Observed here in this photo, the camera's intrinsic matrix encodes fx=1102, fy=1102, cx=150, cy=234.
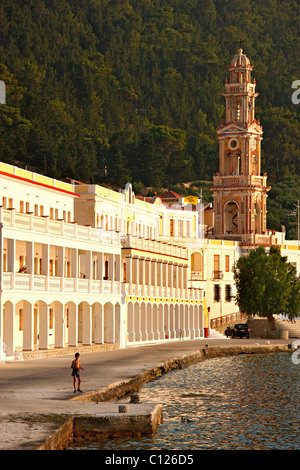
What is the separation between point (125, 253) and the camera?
7919 cm

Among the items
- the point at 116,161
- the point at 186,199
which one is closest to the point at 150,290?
the point at 186,199

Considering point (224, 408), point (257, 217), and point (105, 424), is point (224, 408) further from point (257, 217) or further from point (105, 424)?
point (257, 217)

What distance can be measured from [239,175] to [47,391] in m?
88.1

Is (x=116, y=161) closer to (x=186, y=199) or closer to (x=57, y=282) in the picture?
(x=186, y=199)

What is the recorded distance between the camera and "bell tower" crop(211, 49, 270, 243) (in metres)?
124

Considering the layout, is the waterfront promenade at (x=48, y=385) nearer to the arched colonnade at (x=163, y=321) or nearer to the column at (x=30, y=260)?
the column at (x=30, y=260)

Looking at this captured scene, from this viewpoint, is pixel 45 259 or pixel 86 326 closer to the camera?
pixel 45 259

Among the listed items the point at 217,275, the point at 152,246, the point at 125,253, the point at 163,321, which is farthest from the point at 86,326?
the point at 217,275

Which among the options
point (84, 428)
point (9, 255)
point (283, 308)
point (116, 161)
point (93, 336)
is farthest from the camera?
point (116, 161)

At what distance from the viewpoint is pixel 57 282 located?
61438mm

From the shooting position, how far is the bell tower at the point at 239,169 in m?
124

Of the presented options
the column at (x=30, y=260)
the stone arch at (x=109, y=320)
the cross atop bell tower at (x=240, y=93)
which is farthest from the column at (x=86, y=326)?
the cross atop bell tower at (x=240, y=93)

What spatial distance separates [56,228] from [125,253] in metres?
17.4

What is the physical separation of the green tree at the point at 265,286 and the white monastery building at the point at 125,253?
13.2ft
